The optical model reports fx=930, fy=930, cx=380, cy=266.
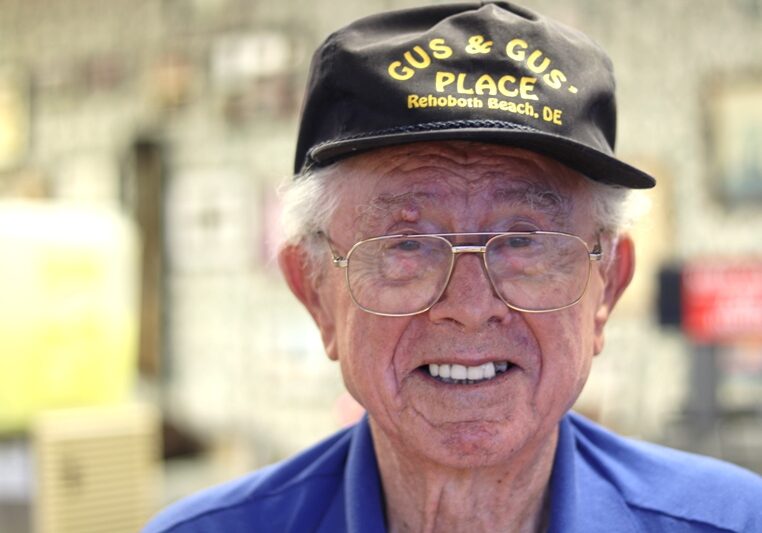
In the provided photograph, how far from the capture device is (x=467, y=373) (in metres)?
0.91

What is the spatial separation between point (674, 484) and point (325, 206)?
1.58ft

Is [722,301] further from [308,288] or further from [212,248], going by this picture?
[212,248]

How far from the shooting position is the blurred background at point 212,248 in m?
1.74

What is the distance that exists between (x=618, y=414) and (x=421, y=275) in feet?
7.45

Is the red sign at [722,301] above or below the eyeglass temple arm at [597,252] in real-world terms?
below

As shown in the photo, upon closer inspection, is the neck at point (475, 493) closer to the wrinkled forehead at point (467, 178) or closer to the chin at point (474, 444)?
the chin at point (474, 444)

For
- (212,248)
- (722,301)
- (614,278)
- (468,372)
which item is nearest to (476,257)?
(468,372)

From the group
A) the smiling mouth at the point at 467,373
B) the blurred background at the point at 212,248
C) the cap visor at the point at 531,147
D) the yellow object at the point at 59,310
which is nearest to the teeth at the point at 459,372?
the smiling mouth at the point at 467,373

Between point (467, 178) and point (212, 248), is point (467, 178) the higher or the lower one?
the higher one

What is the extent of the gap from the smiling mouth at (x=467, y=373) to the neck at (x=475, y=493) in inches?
3.9

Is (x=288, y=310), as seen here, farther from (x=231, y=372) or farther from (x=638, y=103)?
(x=638, y=103)

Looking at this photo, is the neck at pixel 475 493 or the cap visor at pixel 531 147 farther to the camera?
the neck at pixel 475 493

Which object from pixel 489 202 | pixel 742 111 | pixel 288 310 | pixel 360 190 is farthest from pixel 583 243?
pixel 288 310

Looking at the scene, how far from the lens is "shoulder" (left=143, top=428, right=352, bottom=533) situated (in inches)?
40.9
